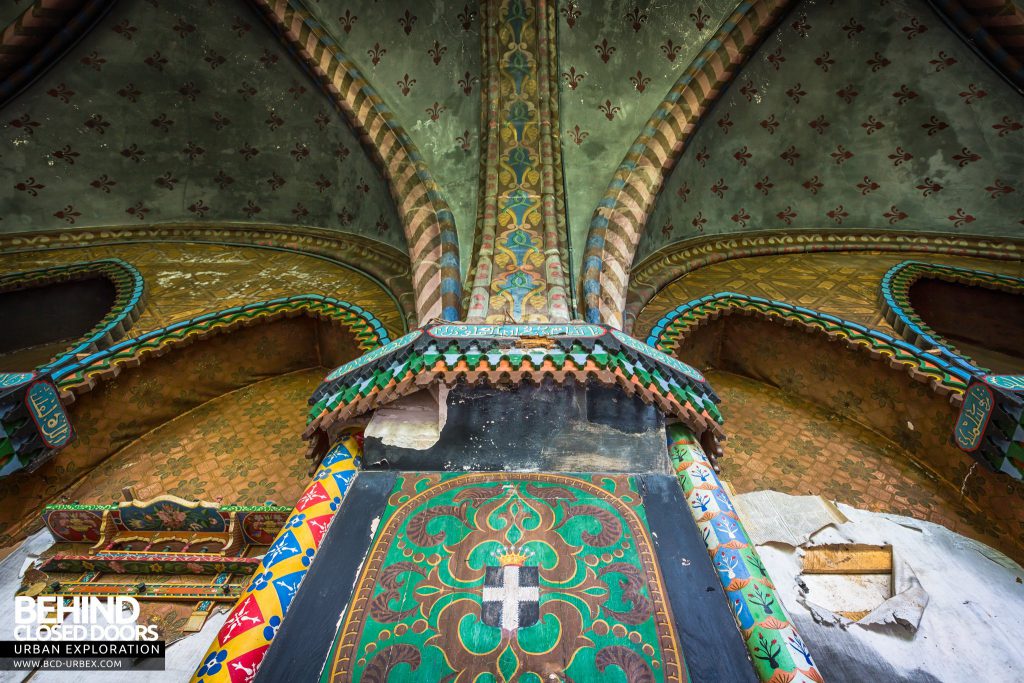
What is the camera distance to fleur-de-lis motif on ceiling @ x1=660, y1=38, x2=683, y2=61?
440 centimetres

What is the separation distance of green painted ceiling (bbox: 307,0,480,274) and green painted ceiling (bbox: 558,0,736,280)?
79 centimetres

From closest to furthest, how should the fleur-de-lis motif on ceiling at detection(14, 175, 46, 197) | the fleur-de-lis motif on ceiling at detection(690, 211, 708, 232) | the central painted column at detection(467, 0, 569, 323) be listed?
the central painted column at detection(467, 0, 569, 323)
the fleur-de-lis motif on ceiling at detection(14, 175, 46, 197)
the fleur-de-lis motif on ceiling at detection(690, 211, 708, 232)

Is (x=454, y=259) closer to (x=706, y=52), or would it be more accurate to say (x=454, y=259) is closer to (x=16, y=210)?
(x=706, y=52)

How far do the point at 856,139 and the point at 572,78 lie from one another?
2956mm

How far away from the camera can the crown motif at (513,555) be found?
1.81 m

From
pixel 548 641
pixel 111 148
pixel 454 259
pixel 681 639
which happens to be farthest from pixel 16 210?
pixel 681 639

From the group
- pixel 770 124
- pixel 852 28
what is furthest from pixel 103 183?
pixel 852 28

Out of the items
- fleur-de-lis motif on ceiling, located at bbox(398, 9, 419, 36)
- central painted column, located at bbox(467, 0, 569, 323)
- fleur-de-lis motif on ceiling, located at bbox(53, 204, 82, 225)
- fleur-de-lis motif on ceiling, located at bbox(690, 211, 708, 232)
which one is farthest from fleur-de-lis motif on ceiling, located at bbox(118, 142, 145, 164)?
fleur-de-lis motif on ceiling, located at bbox(690, 211, 708, 232)

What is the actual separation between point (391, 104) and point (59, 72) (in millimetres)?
3345

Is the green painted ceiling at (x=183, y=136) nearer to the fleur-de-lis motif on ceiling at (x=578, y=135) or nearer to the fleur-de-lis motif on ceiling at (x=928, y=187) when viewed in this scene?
the fleur-de-lis motif on ceiling at (x=578, y=135)

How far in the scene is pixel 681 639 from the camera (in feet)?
5.11

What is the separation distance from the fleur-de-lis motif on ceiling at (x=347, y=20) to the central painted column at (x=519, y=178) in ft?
4.03

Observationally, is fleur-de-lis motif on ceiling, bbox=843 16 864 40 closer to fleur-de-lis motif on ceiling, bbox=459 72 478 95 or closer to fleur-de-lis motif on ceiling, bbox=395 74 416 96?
fleur-de-lis motif on ceiling, bbox=459 72 478 95

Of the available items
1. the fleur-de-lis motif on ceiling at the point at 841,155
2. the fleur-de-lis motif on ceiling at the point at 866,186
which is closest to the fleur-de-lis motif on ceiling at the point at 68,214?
the fleur-de-lis motif on ceiling at the point at 841,155
